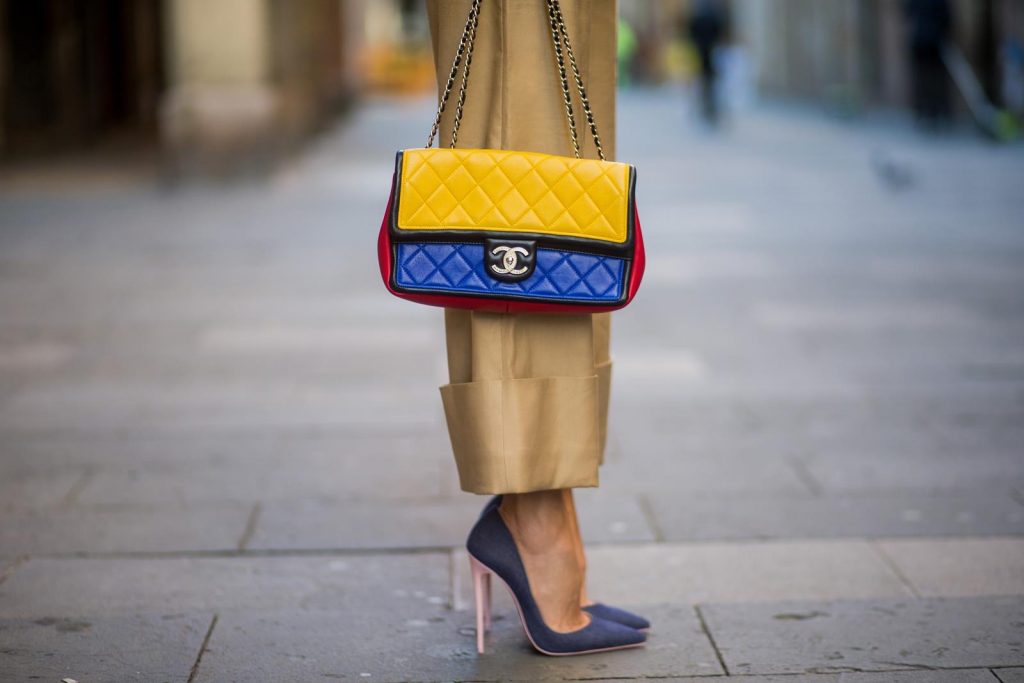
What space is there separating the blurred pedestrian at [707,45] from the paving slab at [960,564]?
18407mm

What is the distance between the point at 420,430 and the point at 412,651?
2.01 m

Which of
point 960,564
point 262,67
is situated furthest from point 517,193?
point 262,67

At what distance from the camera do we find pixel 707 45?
22250 mm

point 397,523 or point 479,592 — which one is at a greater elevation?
point 479,592

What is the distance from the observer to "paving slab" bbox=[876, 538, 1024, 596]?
11.7 ft

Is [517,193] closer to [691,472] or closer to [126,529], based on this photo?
[126,529]

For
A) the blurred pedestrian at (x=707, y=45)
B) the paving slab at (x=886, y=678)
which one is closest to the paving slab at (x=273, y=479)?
the paving slab at (x=886, y=678)

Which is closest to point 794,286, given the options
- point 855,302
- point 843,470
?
point 855,302

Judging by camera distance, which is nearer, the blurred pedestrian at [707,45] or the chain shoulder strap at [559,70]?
the chain shoulder strap at [559,70]

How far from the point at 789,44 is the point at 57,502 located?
27.6 meters

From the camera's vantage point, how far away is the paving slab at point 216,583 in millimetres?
3461

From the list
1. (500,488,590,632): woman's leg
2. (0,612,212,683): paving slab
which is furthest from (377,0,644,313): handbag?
(0,612,212,683): paving slab

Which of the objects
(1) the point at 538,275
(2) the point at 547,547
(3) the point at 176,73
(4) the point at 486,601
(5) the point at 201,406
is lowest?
(5) the point at 201,406

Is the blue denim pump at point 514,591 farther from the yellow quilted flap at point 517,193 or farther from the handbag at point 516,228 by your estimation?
the yellow quilted flap at point 517,193
